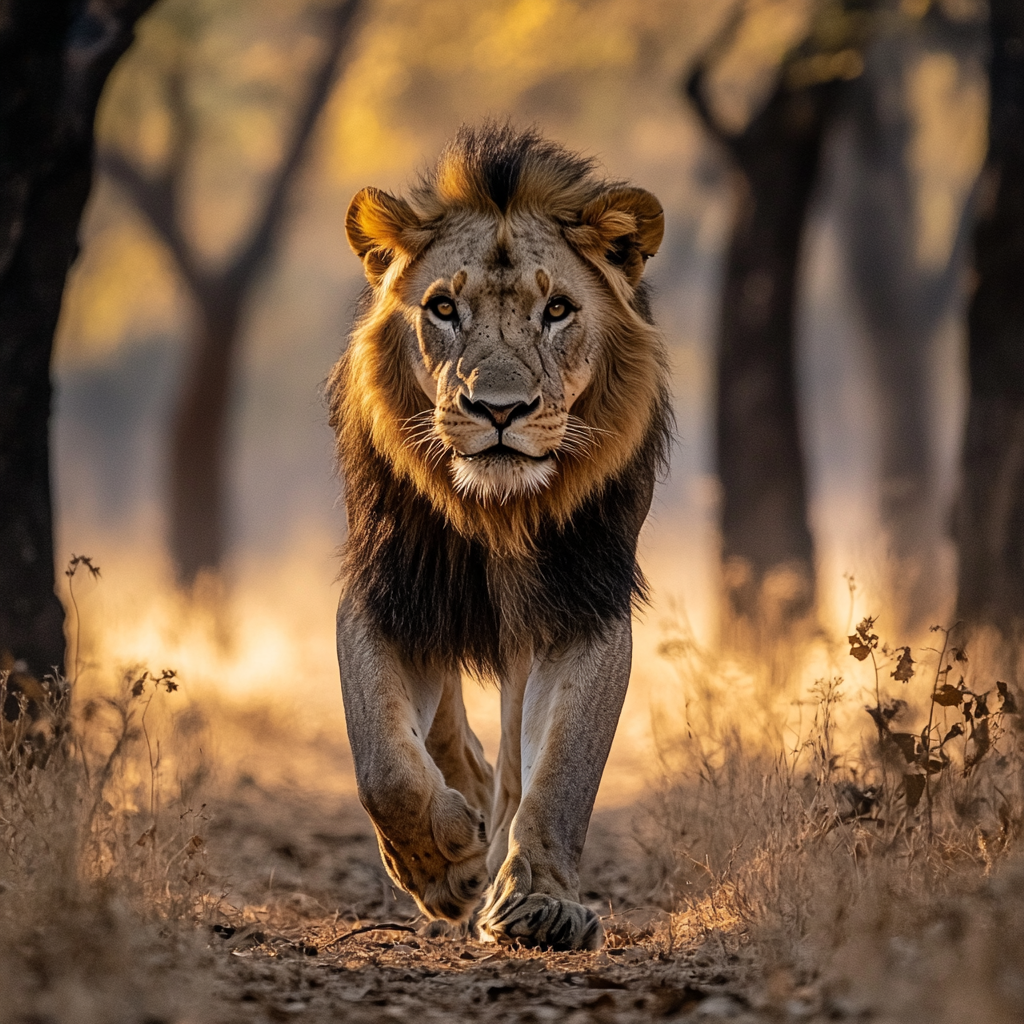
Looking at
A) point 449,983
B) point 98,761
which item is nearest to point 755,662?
point 98,761

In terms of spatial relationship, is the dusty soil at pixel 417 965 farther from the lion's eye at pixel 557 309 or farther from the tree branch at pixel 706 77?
the tree branch at pixel 706 77

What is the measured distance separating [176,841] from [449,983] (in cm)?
Result: 133

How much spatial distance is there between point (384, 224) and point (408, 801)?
5.75 feet

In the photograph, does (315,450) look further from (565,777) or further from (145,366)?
(565,777)

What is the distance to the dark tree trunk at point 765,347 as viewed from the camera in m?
10.8

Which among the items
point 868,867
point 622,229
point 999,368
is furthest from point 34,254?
point 999,368

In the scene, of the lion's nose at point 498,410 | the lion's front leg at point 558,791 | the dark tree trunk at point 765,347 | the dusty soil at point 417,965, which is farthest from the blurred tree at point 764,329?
the lion's nose at point 498,410

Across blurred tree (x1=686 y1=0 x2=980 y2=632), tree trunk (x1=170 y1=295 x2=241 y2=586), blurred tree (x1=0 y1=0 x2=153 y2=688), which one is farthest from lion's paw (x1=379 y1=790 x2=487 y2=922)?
tree trunk (x1=170 y1=295 x2=241 y2=586)

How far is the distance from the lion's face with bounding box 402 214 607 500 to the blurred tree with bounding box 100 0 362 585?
10.1 meters

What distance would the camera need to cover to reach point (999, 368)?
818cm

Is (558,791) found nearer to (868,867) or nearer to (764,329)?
(868,867)

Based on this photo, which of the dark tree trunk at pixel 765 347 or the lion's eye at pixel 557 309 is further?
the dark tree trunk at pixel 765 347

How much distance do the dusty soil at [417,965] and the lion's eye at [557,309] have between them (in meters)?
1.78

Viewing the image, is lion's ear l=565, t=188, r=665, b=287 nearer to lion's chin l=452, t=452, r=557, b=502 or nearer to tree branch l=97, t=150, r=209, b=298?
lion's chin l=452, t=452, r=557, b=502
